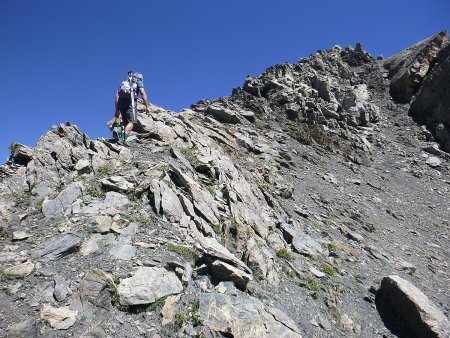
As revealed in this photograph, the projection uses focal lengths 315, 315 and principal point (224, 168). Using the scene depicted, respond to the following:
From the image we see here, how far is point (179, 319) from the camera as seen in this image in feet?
22.5

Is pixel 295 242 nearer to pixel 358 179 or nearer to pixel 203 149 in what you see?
pixel 203 149

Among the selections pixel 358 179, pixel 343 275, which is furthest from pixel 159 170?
pixel 358 179

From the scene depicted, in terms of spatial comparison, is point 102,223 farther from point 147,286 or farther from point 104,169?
point 104,169

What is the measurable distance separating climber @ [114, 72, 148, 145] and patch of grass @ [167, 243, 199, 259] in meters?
6.81

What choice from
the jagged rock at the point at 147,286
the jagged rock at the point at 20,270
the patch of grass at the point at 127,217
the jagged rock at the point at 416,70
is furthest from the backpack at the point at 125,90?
the jagged rock at the point at 416,70

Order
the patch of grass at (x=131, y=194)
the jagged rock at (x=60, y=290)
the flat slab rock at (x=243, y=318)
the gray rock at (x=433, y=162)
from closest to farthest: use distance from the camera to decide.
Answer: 1. the jagged rock at (x=60, y=290)
2. the flat slab rock at (x=243, y=318)
3. the patch of grass at (x=131, y=194)
4. the gray rock at (x=433, y=162)

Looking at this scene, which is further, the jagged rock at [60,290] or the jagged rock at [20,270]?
the jagged rock at [20,270]

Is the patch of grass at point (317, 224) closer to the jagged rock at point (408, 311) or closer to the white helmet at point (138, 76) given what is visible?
the jagged rock at point (408, 311)

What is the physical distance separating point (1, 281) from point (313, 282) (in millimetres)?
8799

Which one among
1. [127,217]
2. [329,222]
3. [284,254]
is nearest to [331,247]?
[329,222]

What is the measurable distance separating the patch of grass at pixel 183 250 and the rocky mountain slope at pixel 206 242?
32mm

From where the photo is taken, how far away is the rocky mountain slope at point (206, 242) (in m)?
6.85

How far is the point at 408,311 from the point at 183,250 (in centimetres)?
739

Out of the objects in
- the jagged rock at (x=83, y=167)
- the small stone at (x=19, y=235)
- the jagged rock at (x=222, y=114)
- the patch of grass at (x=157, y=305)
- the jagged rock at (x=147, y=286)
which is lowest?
the patch of grass at (x=157, y=305)
